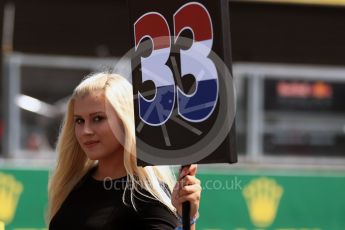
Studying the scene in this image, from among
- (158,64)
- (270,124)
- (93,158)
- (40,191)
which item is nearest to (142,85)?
(158,64)

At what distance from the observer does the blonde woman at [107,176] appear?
A: 288cm

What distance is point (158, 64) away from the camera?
9.48 feet

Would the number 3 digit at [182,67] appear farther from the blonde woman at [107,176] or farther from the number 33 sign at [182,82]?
the blonde woman at [107,176]

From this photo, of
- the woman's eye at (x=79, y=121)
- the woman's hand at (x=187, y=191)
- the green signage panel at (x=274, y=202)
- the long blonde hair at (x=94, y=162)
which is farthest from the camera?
the green signage panel at (x=274, y=202)

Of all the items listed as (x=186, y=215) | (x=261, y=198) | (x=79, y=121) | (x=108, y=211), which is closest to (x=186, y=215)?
(x=186, y=215)

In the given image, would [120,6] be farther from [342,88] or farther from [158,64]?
[158,64]

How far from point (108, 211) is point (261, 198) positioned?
3.32 meters

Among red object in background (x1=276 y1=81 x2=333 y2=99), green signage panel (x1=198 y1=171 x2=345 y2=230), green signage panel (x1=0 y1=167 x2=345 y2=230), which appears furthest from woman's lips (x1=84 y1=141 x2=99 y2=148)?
red object in background (x1=276 y1=81 x2=333 y2=99)

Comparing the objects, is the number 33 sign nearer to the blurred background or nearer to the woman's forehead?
the woman's forehead

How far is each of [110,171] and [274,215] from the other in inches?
128

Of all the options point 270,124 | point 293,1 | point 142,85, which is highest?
point 293,1

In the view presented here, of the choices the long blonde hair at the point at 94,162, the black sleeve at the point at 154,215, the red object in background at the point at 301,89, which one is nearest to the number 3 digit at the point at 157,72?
the long blonde hair at the point at 94,162

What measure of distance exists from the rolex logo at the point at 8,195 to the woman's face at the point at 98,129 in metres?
2.81

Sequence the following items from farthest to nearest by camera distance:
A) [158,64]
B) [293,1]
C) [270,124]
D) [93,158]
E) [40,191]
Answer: [293,1]
[270,124]
[40,191]
[93,158]
[158,64]
